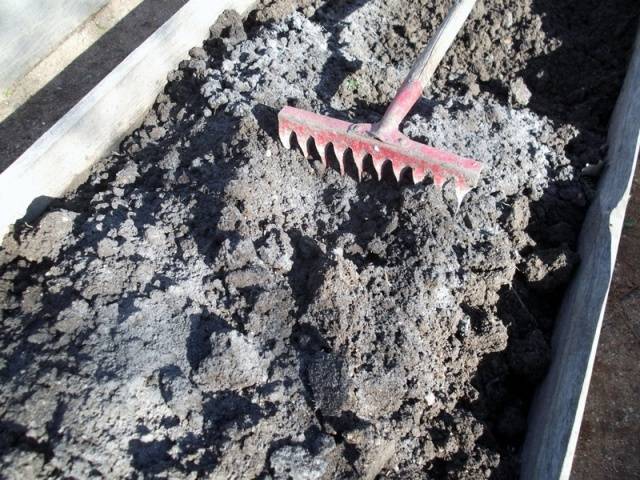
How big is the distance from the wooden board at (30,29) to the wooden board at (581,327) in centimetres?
418

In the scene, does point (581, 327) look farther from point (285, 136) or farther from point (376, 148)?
point (285, 136)

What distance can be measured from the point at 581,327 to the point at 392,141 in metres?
1.26

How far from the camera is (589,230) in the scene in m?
2.84

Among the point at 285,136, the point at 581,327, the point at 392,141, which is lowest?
the point at 581,327

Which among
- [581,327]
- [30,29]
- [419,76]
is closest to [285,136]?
[419,76]

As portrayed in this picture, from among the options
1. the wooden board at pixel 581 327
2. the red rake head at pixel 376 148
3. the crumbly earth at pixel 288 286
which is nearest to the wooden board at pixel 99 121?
the crumbly earth at pixel 288 286

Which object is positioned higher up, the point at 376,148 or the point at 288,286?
the point at 376,148

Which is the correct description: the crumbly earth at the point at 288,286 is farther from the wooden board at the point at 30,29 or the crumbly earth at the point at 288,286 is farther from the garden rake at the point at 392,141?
the wooden board at the point at 30,29

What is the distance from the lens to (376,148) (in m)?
2.93

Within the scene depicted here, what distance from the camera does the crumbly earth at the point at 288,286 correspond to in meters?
2.16

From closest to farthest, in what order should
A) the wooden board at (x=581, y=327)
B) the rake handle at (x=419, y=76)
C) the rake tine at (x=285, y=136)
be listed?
the wooden board at (x=581, y=327)
the rake handle at (x=419, y=76)
the rake tine at (x=285, y=136)

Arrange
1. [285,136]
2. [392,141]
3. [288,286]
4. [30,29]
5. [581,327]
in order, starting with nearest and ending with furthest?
[581,327] → [288,286] → [392,141] → [285,136] → [30,29]

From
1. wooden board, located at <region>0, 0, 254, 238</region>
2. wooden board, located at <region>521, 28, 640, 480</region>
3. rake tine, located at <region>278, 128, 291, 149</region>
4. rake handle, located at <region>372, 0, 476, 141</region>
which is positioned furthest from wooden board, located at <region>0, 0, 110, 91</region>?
wooden board, located at <region>521, 28, 640, 480</region>

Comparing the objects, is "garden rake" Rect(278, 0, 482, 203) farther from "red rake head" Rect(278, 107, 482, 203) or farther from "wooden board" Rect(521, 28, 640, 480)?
"wooden board" Rect(521, 28, 640, 480)
